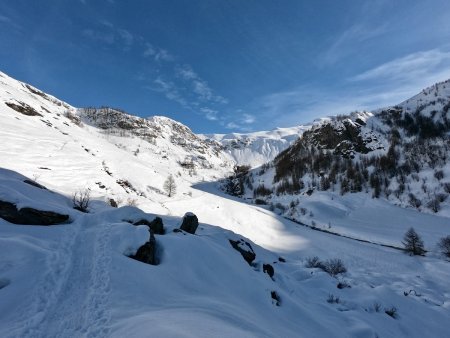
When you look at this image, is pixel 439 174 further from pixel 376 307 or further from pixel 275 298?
pixel 275 298

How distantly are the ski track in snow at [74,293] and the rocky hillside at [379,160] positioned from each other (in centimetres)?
5417

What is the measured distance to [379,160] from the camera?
7750cm

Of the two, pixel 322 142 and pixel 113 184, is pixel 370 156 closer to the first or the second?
pixel 322 142

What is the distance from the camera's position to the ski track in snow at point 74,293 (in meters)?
6.04

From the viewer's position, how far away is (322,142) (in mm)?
104500

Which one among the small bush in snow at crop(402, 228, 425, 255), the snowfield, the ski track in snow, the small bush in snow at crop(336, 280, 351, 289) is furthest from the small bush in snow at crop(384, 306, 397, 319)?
the small bush in snow at crop(402, 228, 425, 255)

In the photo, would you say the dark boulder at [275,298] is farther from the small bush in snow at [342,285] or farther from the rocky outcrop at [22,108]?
the rocky outcrop at [22,108]

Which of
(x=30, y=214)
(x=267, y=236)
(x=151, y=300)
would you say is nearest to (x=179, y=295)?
(x=151, y=300)

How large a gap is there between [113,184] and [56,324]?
1427 inches

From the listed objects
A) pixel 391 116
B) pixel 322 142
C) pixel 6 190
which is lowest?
pixel 6 190

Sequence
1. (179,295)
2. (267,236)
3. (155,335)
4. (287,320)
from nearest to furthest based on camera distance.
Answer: (155,335), (179,295), (287,320), (267,236)

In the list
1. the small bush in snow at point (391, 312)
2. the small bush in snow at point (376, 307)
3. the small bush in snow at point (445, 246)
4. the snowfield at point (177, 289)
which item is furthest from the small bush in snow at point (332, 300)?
the small bush in snow at point (445, 246)

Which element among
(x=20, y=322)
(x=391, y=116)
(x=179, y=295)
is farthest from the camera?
(x=391, y=116)

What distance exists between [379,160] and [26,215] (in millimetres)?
84561
